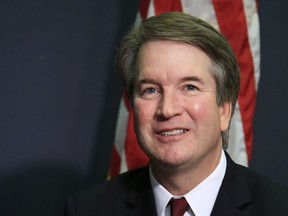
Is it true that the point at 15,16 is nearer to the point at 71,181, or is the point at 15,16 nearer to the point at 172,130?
the point at 71,181

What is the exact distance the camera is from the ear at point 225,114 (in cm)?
131

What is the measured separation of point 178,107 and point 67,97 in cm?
79

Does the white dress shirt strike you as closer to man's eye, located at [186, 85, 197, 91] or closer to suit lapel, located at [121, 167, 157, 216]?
suit lapel, located at [121, 167, 157, 216]

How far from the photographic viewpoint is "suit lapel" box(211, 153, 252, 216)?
4.09 feet

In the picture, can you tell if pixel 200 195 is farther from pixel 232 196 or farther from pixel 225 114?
pixel 225 114

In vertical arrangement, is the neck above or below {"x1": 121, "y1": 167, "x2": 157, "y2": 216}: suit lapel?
above

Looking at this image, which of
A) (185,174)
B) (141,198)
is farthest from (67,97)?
(185,174)

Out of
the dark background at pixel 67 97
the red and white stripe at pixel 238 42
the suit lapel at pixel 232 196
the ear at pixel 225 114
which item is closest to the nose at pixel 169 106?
the ear at pixel 225 114

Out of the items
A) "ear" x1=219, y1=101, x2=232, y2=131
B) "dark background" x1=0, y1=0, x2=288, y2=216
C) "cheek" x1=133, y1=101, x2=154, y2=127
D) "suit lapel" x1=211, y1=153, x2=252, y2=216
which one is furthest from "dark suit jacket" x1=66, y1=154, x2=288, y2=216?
"dark background" x1=0, y1=0, x2=288, y2=216

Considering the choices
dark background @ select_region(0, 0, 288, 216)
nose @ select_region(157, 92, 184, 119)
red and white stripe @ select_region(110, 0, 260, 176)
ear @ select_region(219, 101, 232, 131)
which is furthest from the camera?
dark background @ select_region(0, 0, 288, 216)

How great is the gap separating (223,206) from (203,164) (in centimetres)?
12

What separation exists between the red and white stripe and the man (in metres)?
0.29

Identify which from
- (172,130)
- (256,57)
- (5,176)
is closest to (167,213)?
(172,130)

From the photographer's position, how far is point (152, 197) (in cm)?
135
